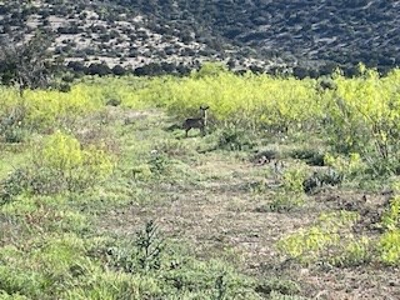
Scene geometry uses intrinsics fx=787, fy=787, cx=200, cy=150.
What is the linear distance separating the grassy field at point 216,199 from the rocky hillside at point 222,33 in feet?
81.7

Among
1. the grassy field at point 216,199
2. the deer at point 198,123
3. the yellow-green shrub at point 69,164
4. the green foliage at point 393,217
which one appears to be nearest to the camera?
the grassy field at point 216,199

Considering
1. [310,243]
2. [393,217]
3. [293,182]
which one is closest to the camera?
[310,243]

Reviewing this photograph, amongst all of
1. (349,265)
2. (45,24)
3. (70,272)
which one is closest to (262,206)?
(349,265)

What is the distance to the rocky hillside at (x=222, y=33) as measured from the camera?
2115 inches

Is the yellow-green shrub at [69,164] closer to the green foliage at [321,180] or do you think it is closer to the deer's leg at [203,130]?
the green foliage at [321,180]

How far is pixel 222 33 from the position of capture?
6669 centimetres

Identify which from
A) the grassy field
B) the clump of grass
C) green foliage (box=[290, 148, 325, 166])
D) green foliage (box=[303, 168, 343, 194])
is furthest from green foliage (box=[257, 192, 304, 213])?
green foliage (box=[290, 148, 325, 166])

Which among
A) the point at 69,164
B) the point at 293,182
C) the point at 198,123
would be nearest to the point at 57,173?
the point at 69,164

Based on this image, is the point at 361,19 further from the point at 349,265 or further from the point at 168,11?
the point at 349,265

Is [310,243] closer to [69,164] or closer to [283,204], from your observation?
[283,204]

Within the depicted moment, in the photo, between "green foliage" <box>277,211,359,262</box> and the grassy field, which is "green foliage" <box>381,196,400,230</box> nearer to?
the grassy field

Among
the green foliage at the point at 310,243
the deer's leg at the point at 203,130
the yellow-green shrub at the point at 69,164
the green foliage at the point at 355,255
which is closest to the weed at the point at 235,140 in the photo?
the deer's leg at the point at 203,130

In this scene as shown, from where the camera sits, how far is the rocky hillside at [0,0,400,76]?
53719 mm

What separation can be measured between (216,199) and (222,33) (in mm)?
53096
